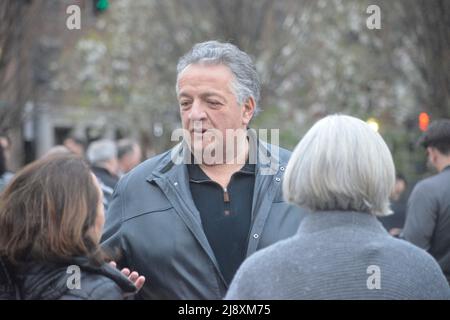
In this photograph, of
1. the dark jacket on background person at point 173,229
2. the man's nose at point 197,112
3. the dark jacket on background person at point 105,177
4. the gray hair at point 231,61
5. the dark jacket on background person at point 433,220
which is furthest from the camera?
the dark jacket on background person at point 105,177

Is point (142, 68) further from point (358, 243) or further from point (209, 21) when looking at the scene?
point (358, 243)

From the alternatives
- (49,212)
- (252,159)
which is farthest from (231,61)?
(49,212)

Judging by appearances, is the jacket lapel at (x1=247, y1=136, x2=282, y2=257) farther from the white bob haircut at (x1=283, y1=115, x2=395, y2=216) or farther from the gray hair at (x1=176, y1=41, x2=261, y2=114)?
the white bob haircut at (x1=283, y1=115, x2=395, y2=216)

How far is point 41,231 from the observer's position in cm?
309

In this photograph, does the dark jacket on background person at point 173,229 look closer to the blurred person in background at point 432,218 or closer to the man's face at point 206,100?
the man's face at point 206,100

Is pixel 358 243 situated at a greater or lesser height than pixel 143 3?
lesser

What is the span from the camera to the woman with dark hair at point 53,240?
303cm

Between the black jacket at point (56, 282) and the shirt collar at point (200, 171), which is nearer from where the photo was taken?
the black jacket at point (56, 282)

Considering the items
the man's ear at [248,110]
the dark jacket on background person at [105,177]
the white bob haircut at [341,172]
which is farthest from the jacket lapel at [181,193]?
the dark jacket on background person at [105,177]

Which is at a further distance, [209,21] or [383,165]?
[209,21]
